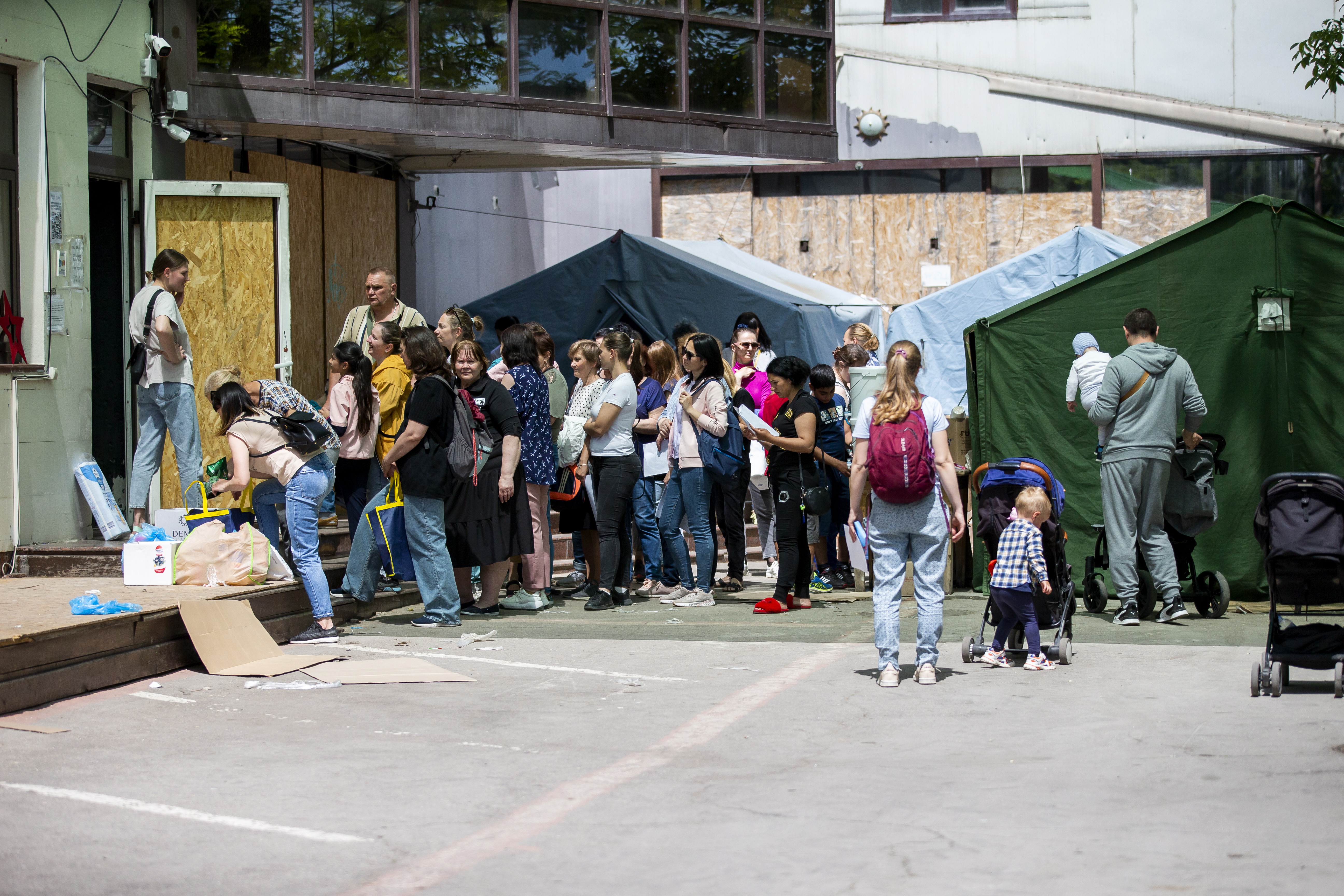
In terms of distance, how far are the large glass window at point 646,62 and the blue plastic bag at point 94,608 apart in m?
7.79

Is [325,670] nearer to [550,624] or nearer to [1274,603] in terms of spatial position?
[550,624]

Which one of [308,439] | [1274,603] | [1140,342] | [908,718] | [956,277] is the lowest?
[908,718]

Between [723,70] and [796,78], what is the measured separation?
0.95m

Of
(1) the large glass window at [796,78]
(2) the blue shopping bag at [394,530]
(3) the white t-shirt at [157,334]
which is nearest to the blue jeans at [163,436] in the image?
(3) the white t-shirt at [157,334]

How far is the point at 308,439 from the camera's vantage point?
9031mm

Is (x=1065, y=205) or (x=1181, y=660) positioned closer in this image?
(x=1181, y=660)

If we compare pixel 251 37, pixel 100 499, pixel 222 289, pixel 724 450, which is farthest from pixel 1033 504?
pixel 251 37

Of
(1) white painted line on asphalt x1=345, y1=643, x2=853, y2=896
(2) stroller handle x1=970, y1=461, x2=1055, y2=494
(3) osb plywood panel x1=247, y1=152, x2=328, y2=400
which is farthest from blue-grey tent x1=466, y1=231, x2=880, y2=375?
(1) white painted line on asphalt x1=345, y1=643, x2=853, y2=896

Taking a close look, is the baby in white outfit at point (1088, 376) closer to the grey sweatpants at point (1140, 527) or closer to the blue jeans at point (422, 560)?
the grey sweatpants at point (1140, 527)

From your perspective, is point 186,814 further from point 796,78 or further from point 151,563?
point 796,78

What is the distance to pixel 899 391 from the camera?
298 inches

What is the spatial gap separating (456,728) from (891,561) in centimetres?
250

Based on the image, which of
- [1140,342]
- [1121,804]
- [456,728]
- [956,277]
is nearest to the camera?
[1121,804]

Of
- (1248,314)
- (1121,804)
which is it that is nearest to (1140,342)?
(1248,314)
